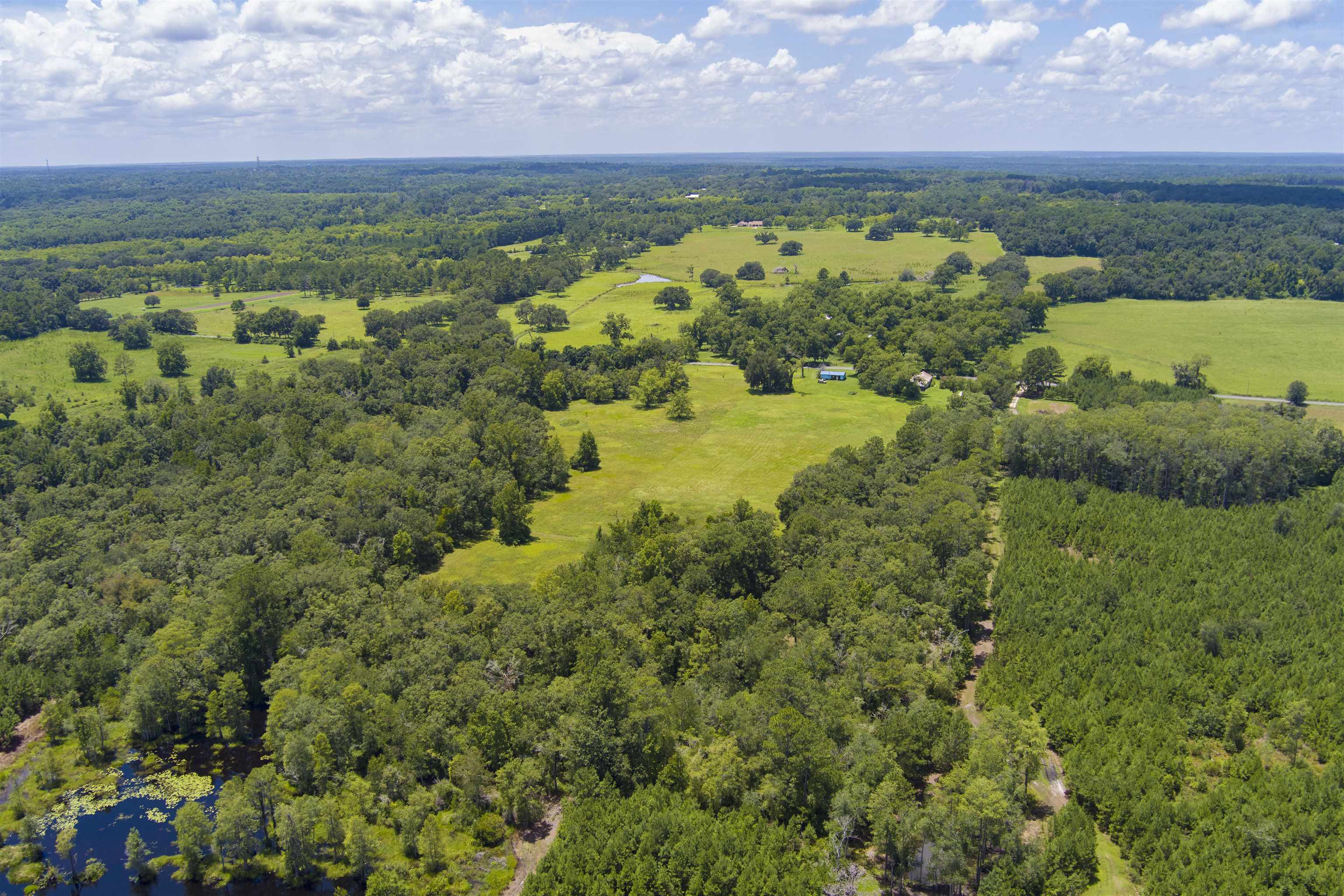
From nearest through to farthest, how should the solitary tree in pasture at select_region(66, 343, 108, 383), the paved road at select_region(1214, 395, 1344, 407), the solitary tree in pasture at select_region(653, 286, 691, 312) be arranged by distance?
the paved road at select_region(1214, 395, 1344, 407)
the solitary tree in pasture at select_region(66, 343, 108, 383)
the solitary tree in pasture at select_region(653, 286, 691, 312)

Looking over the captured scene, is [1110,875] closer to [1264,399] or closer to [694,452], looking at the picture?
[694,452]

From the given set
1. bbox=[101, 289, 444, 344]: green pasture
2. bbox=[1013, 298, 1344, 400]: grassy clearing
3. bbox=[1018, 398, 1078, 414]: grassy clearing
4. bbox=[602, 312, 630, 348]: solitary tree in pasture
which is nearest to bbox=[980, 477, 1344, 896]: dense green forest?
bbox=[1018, 398, 1078, 414]: grassy clearing

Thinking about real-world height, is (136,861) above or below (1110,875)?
Result: below

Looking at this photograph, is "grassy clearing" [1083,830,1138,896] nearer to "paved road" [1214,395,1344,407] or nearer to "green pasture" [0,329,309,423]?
"paved road" [1214,395,1344,407]

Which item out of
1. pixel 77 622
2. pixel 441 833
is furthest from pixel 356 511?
pixel 441 833

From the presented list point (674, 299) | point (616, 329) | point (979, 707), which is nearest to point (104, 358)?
point (616, 329)

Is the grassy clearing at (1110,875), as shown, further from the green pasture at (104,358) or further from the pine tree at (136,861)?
the green pasture at (104,358)
